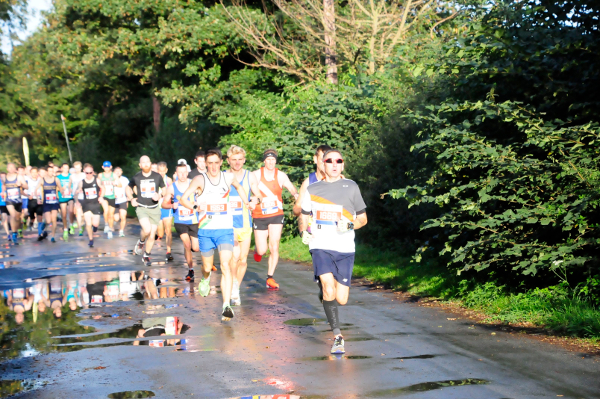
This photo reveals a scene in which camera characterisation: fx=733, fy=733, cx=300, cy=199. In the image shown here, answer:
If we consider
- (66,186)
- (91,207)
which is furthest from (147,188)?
(66,186)

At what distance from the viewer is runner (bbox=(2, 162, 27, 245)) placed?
2226 centimetres

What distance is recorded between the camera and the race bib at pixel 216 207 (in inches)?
366

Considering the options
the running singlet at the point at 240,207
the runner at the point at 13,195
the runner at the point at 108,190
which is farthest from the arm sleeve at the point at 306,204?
the runner at the point at 13,195

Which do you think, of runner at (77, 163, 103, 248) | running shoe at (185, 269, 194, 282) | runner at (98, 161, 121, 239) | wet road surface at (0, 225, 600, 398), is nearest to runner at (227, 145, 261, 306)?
wet road surface at (0, 225, 600, 398)

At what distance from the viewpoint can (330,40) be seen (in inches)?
786

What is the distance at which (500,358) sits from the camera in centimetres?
667

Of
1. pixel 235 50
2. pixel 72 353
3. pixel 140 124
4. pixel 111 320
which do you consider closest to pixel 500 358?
pixel 72 353

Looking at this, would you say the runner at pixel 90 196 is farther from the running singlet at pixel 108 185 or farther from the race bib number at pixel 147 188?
the race bib number at pixel 147 188

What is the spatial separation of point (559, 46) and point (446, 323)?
331 centimetres

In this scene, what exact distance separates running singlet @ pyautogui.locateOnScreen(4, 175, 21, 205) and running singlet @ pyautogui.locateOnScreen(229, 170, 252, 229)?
1416cm

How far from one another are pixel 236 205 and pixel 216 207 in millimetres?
999

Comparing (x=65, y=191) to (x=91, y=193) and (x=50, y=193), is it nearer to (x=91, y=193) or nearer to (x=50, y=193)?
(x=50, y=193)

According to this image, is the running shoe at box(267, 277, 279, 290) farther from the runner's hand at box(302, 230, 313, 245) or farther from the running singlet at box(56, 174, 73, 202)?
the running singlet at box(56, 174, 73, 202)

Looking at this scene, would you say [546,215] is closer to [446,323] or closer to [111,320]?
[446,323]
